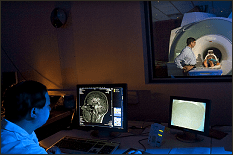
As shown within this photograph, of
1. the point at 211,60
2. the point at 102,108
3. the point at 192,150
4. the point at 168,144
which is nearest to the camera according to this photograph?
the point at 192,150

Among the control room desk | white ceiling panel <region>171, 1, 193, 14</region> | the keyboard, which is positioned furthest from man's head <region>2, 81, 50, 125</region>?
white ceiling panel <region>171, 1, 193, 14</region>

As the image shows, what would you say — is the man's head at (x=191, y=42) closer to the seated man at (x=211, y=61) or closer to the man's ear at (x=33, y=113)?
the seated man at (x=211, y=61)

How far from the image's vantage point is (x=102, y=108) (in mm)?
1586

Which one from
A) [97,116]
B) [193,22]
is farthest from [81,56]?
[193,22]

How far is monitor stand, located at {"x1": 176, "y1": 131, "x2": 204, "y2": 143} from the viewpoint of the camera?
1.44m

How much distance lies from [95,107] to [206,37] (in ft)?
3.94

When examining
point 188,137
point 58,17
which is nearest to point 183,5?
point 188,137

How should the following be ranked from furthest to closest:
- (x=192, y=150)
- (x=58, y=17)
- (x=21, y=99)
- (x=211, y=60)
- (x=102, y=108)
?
1. (x=58, y=17)
2. (x=211, y=60)
3. (x=102, y=108)
4. (x=192, y=150)
5. (x=21, y=99)

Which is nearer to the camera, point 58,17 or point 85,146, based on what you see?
point 85,146

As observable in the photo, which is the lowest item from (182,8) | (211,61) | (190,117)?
(190,117)

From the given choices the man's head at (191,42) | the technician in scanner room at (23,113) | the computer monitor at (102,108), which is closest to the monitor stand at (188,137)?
the computer monitor at (102,108)

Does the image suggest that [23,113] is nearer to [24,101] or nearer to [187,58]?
[24,101]

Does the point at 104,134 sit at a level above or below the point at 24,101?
below

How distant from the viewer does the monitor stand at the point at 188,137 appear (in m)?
1.44
